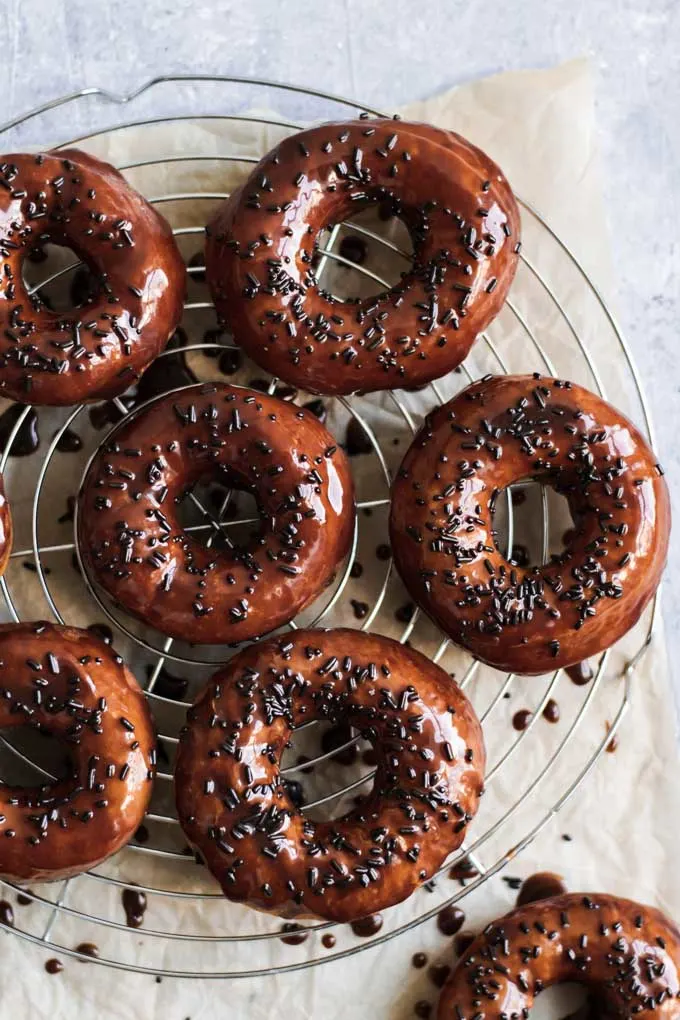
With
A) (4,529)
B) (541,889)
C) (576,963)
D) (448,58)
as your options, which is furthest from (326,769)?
(448,58)

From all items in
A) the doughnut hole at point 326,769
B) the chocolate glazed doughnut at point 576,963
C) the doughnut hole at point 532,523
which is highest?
the doughnut hole at point 532,523

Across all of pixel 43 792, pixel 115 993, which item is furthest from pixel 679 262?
pixel 115 993

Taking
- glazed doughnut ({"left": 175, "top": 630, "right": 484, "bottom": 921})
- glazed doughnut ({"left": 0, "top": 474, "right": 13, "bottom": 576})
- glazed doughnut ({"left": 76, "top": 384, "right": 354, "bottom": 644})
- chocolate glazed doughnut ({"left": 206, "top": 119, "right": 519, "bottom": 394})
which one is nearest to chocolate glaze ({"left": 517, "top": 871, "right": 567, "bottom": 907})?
glazed doughnut ({"left": 175, "top": 630, "right": 484, "bottom": 921})

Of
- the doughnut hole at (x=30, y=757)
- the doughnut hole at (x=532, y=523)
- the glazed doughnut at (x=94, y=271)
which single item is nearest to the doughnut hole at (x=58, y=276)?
the glazed doughnut at (x=94, y=271)

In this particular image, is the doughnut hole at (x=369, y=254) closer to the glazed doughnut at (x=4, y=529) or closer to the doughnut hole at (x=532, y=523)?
the doughnut hole at (x=532, y=523)

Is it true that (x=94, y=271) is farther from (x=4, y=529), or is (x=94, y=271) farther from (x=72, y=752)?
(x=72, y=752)

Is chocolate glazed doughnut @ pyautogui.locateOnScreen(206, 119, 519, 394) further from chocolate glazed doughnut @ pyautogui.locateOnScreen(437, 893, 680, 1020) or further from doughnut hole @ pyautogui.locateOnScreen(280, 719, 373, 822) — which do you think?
chocolate glazed doughnut @ pyautogui.locateOnScreen(437, 893, 680, 1020)
